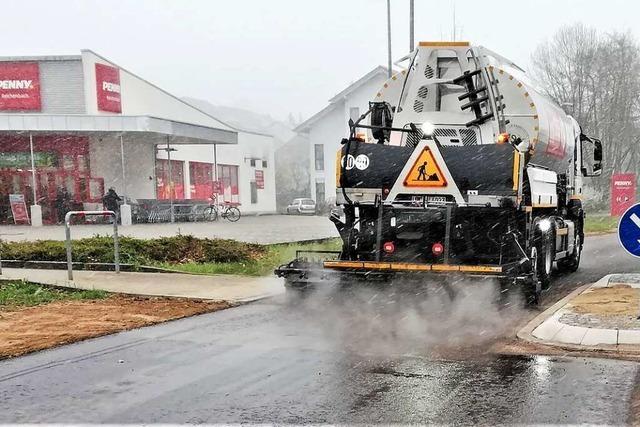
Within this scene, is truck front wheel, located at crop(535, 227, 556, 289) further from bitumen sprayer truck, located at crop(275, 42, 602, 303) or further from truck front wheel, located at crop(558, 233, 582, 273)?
truck front wheel, located at crop(558, 233, 582, 273)

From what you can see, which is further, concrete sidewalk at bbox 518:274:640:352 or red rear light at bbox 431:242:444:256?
red rear light at bbox 431:242:444:256

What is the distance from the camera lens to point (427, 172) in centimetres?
916

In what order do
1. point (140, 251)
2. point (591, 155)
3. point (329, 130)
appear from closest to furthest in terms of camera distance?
1. point (140, 251)
2. point (591, 155)
3. point (329, 130)

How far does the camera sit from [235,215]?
115ft

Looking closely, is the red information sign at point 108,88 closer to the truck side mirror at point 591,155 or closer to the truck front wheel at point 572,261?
the truck side mirror at point 591,155

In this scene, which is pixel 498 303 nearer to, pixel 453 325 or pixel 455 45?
pixel 453 325

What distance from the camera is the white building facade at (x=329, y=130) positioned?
50.9 meters

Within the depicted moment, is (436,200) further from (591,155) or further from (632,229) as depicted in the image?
(591,155)

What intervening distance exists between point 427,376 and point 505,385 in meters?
0.69

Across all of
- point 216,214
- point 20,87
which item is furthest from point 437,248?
point 20,87

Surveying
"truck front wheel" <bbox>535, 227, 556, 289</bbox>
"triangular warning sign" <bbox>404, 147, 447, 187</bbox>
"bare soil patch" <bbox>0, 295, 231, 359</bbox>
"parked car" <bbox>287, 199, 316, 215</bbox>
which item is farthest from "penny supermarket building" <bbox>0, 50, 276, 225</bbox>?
"triangular warning sign" <bbox>404, 147, 447, 187</bbox>

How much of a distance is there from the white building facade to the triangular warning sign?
41.8m

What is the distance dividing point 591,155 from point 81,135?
76.7 ft

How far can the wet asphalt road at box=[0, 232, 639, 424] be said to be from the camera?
5184mm
